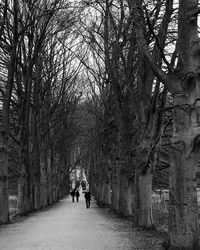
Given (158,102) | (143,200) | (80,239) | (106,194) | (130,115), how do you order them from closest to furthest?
(80,239) < (143,200) < (158,102) < (130,115) < (106,194)

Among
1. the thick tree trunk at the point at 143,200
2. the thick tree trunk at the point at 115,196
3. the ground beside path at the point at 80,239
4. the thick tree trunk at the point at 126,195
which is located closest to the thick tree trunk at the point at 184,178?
the ground beside path at the point at 80,239

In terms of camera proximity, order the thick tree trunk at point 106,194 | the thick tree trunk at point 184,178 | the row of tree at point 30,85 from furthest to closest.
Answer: the thick tree trunk at point 106,194 < the row of tree at point 30,85 < the thick tree trunk at point 184,178

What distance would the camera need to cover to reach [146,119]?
39.9 ft

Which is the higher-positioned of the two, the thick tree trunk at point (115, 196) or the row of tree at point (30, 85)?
the row of tree at point (30, 85)

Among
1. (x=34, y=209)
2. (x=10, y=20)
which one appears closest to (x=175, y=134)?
(x=10, y=20)

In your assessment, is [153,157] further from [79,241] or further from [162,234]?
[79,241]

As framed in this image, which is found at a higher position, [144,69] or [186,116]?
[144,69]

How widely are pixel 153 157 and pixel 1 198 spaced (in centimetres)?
586

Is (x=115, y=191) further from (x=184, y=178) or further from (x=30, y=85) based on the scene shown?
(x=184, y=178)

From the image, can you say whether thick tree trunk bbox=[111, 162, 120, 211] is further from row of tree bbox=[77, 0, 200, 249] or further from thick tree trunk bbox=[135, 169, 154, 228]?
thick tree trunk bbox=[135, 169, 154, 228]

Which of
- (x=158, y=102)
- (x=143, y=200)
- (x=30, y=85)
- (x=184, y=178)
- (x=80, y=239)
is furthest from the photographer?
(x=30, y=85)

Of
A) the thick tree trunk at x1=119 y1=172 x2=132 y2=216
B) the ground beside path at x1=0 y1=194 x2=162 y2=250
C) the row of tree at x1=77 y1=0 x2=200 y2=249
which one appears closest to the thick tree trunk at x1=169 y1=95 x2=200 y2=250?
the row of tree at x1=77 y1=0 x2=200 y2=249

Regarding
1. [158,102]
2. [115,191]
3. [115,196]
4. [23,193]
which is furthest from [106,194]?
[158,102]

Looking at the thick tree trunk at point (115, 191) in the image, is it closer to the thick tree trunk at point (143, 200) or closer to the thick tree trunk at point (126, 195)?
the thick tree trunk at point (126, 195)
